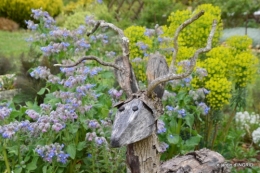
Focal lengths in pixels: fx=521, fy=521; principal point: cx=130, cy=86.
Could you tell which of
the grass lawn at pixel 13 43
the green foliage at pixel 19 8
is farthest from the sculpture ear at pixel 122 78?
the green foliage at pixel 19 8

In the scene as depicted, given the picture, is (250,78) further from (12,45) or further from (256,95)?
(12,45)

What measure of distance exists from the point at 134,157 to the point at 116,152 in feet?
3.25

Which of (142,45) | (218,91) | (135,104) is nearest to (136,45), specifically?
(142,45)

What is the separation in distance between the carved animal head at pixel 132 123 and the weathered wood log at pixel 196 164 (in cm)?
74

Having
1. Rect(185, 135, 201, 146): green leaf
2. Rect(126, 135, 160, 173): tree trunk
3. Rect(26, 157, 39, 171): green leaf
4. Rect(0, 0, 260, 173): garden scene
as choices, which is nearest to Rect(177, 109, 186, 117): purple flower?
Rect(0, 0, 260, 173): garden scene

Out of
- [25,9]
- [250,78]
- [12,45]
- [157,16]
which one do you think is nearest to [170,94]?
[250,78]

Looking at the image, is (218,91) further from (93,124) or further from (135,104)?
(135,104)

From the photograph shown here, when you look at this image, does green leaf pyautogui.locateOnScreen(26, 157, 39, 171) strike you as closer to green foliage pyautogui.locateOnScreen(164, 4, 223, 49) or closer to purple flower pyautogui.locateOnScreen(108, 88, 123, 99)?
purple flower pyautogui.locateOnScreen(108, 88, 123, 99)

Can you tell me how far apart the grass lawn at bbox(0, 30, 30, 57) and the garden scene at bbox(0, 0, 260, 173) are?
530 cm

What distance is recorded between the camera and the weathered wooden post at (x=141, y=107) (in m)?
2.22

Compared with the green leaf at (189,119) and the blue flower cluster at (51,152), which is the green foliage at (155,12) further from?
the blue flower cluster at (51,152)

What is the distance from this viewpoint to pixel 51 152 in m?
3.08

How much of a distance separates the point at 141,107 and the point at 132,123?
0.12m

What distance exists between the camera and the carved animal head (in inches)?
85.7
